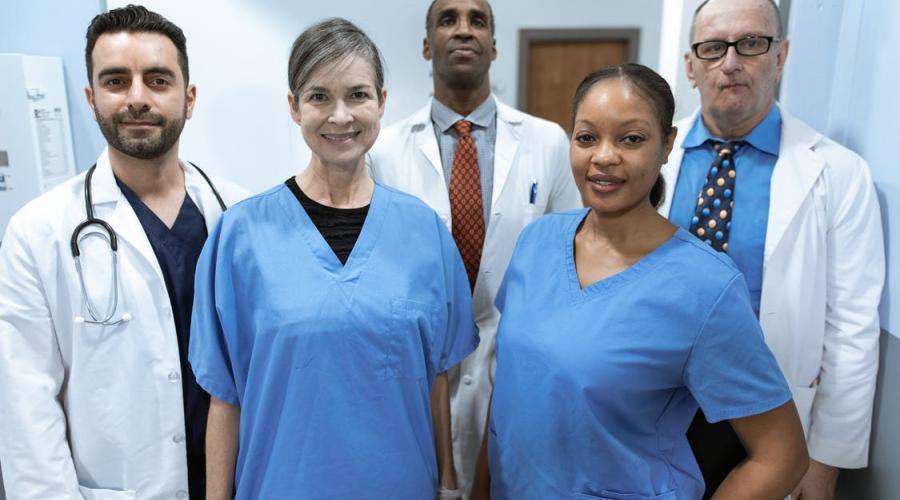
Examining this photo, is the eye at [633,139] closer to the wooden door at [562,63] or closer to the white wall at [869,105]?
the white wall at [869,105]

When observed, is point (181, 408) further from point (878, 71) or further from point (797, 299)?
point (878, 71)

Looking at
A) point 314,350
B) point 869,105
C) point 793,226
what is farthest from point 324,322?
point 869,105

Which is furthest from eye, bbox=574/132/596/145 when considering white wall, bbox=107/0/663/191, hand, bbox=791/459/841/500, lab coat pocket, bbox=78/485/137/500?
white wall, bbox=107/0/663/191

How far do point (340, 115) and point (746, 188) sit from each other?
0.79m

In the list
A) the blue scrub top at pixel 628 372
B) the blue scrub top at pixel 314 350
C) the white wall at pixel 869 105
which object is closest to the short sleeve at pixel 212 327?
the blue scrub top at pixel 314 350

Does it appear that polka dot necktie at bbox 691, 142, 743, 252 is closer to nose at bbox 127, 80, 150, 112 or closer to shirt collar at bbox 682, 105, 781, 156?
shirt collar at bbox 682, 105, 781, 156

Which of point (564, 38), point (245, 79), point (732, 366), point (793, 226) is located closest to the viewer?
point (732, 366)

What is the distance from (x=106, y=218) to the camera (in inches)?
41.4

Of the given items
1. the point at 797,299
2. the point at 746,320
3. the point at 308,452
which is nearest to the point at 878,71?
the point at 797,299

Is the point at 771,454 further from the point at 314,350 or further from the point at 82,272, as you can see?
the point at 82,272

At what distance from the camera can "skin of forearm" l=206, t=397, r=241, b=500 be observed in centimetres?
100

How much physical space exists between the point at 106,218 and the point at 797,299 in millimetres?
1278

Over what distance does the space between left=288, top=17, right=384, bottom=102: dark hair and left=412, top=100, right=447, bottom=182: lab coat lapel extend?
0.43 meters

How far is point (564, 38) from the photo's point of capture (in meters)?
3.85
